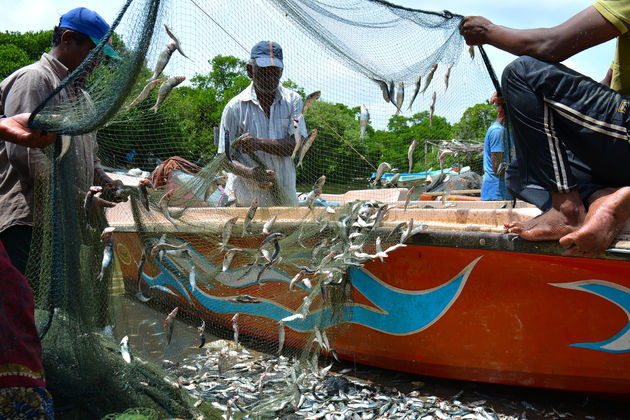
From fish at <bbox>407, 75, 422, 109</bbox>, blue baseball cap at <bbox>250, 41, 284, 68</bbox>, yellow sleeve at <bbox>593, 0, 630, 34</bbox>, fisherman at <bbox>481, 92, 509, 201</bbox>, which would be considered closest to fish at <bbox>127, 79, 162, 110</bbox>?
blue baseball cap at <bbox>250, 41, 284, 68</bbox>

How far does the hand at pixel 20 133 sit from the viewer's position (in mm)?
2811

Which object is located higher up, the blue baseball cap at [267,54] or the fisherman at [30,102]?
the blue baseball cap at [267,54]

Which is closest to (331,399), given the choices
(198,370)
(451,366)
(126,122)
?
(451,366)

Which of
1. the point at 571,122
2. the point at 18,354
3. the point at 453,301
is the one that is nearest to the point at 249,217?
the point at 453,301

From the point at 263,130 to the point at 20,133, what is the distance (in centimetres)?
235

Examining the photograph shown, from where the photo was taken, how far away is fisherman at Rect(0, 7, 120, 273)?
10.2 feet

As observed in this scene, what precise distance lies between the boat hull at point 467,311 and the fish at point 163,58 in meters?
1.47

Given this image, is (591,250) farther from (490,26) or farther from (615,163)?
(490,26)

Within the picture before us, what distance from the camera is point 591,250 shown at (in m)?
2.99

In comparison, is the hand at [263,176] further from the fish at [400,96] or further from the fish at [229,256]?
the fish at [400,96]

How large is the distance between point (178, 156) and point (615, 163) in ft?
11.1

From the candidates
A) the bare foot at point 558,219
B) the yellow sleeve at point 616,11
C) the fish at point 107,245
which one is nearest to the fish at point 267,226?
the fish at point 107,245

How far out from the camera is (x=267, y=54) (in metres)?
4.17

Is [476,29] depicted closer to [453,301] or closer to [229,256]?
[453,301]
